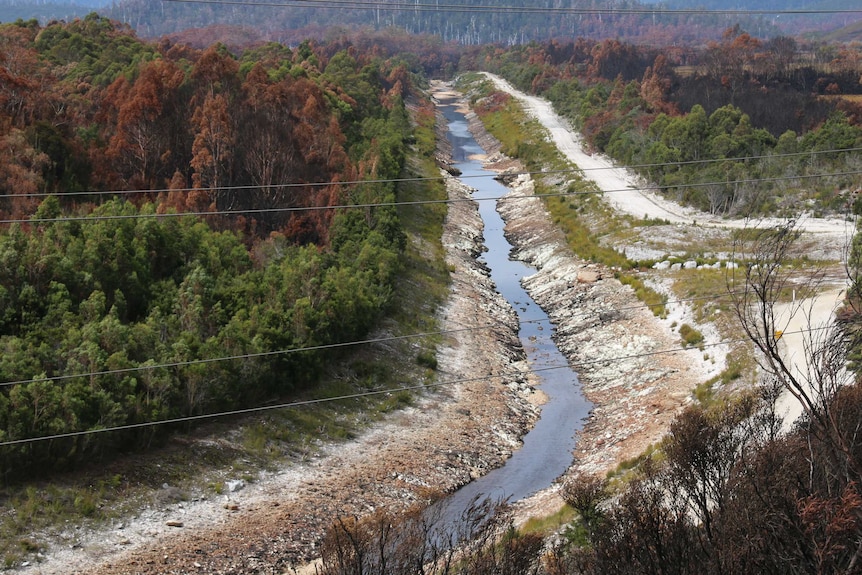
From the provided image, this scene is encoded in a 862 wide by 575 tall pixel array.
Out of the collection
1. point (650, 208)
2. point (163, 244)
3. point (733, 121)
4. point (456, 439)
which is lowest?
point (456, 439)

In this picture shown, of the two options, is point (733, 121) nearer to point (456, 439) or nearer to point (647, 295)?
point (647, 295)

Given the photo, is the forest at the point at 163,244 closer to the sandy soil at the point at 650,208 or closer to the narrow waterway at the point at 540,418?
the narrow waterway at the point at 540,418

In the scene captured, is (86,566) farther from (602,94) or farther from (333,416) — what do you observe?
(602,94)

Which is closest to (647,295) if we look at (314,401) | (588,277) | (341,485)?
(588,277)

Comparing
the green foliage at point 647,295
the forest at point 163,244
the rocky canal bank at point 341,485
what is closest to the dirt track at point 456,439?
the rocky canal bank at point 341,485

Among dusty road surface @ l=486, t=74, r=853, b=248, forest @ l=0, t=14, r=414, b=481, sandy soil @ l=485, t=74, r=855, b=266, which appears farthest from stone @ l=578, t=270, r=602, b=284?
forest @ l=0, t=14, r=414, b=481

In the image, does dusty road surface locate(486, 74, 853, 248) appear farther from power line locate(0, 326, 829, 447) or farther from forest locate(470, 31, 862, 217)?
power line locate(0, 326, 829, 447)

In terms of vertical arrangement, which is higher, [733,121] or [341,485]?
[733,121]
